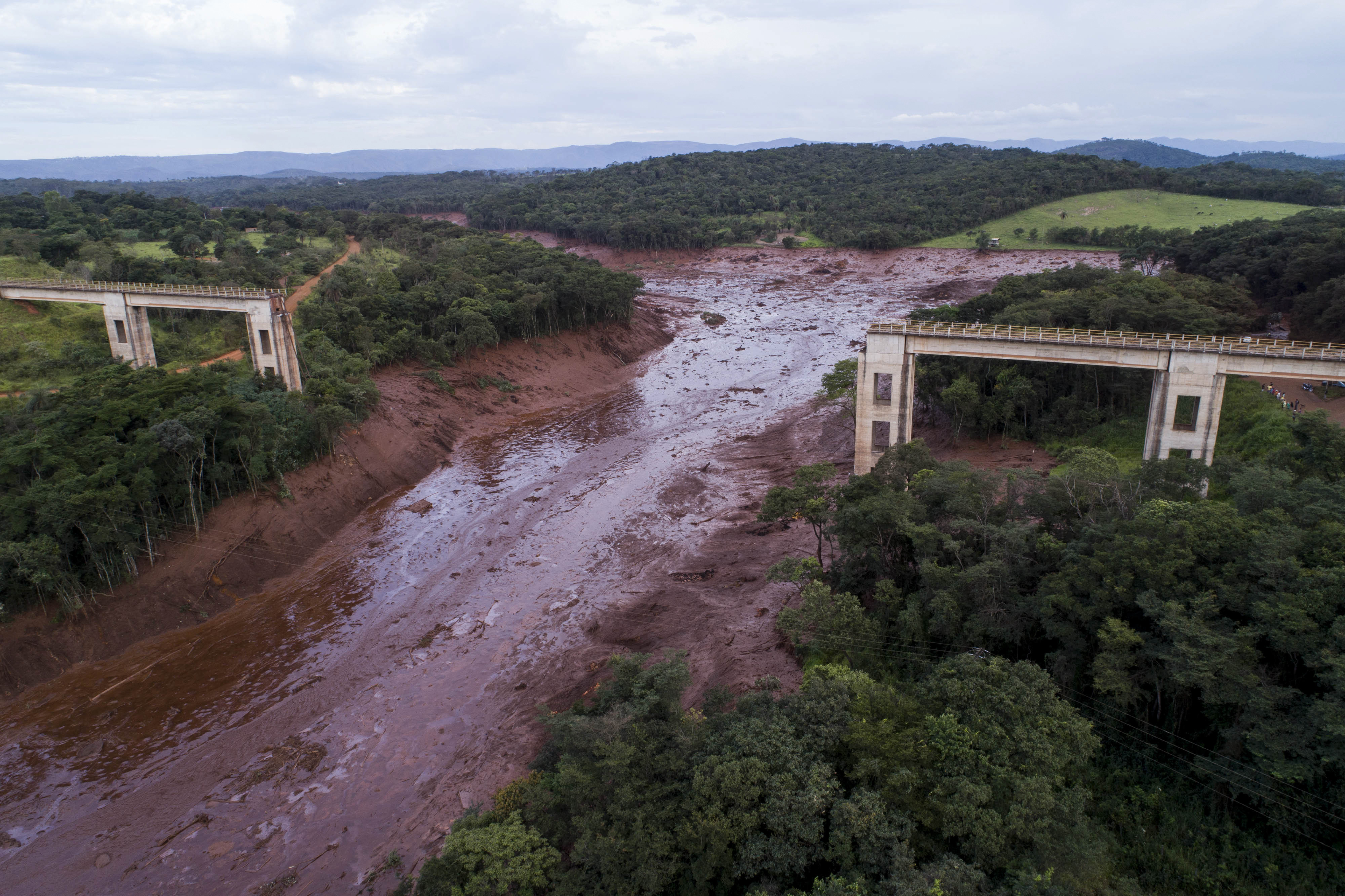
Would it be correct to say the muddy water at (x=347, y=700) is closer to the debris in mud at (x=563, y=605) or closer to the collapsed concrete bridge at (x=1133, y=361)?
the debris in mud at (x=563, y=605)

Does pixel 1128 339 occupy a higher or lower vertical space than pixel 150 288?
lower

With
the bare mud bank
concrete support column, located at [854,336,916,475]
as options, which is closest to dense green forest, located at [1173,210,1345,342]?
concrete support column, located at [854,336,916,475]

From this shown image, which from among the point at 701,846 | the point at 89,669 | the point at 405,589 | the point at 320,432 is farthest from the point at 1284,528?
the point at 320,432

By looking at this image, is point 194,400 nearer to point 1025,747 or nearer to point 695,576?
point 695,576

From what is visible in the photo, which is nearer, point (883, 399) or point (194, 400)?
point (194, 400)

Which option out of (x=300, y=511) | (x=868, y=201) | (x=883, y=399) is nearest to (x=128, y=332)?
(x=300, y=511)

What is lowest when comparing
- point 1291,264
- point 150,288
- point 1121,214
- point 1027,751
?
point 1027,751

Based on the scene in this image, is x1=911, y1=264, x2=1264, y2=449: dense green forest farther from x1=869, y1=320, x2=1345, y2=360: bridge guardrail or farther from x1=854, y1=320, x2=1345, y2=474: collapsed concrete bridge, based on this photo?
x1=869, y1=320, x2=1345, y2=360: bridge guardrail

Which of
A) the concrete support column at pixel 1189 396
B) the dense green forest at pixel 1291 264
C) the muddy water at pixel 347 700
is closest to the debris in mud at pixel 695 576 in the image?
the muddy water at pixel 347 700
